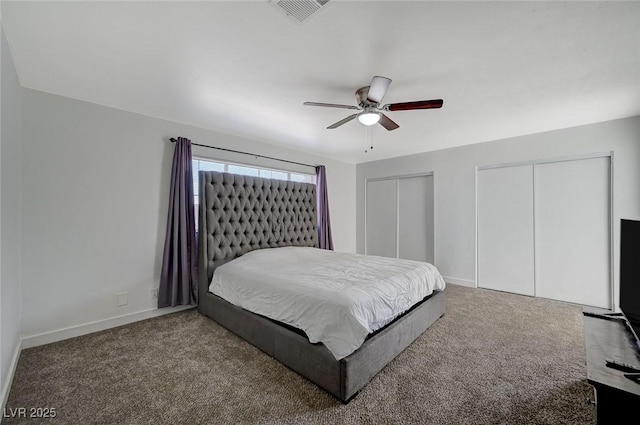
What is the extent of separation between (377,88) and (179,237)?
274cm

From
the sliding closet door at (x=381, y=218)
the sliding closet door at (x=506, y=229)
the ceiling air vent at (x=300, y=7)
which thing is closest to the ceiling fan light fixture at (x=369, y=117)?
the ceiling air vent at (x=300, y=7)

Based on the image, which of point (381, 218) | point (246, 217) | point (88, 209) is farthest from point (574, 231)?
point (88, 209)

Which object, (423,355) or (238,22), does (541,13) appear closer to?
(238,22)

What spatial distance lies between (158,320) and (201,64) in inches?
109

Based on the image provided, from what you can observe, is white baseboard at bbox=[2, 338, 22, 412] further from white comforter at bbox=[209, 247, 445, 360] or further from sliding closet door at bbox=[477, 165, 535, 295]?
sliding closet door at bbox=[477, 165, 535, 295]

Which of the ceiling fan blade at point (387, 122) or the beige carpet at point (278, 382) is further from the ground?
the ceiling fan blade at point (387, 122)

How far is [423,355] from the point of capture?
2213 millimetres

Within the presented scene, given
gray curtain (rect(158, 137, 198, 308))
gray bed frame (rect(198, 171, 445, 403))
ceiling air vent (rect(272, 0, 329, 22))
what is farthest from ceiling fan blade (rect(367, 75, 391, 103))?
gray curtain (rect(158, 137, 198, 308))

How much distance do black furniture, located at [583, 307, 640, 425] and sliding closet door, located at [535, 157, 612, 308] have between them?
2.31 m

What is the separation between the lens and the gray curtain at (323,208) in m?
4.79

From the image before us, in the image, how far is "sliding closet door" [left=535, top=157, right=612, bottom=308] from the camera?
3270 mm

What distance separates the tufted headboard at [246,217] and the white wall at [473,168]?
2.22m

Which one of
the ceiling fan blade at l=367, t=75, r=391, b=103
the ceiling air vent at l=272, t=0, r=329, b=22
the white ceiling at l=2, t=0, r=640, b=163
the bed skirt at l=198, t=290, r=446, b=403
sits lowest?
the bed skirt at l=198, t=290, r=446, b=403

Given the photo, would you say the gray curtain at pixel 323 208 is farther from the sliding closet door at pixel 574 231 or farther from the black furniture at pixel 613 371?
the black furniture at pixel 613 371
